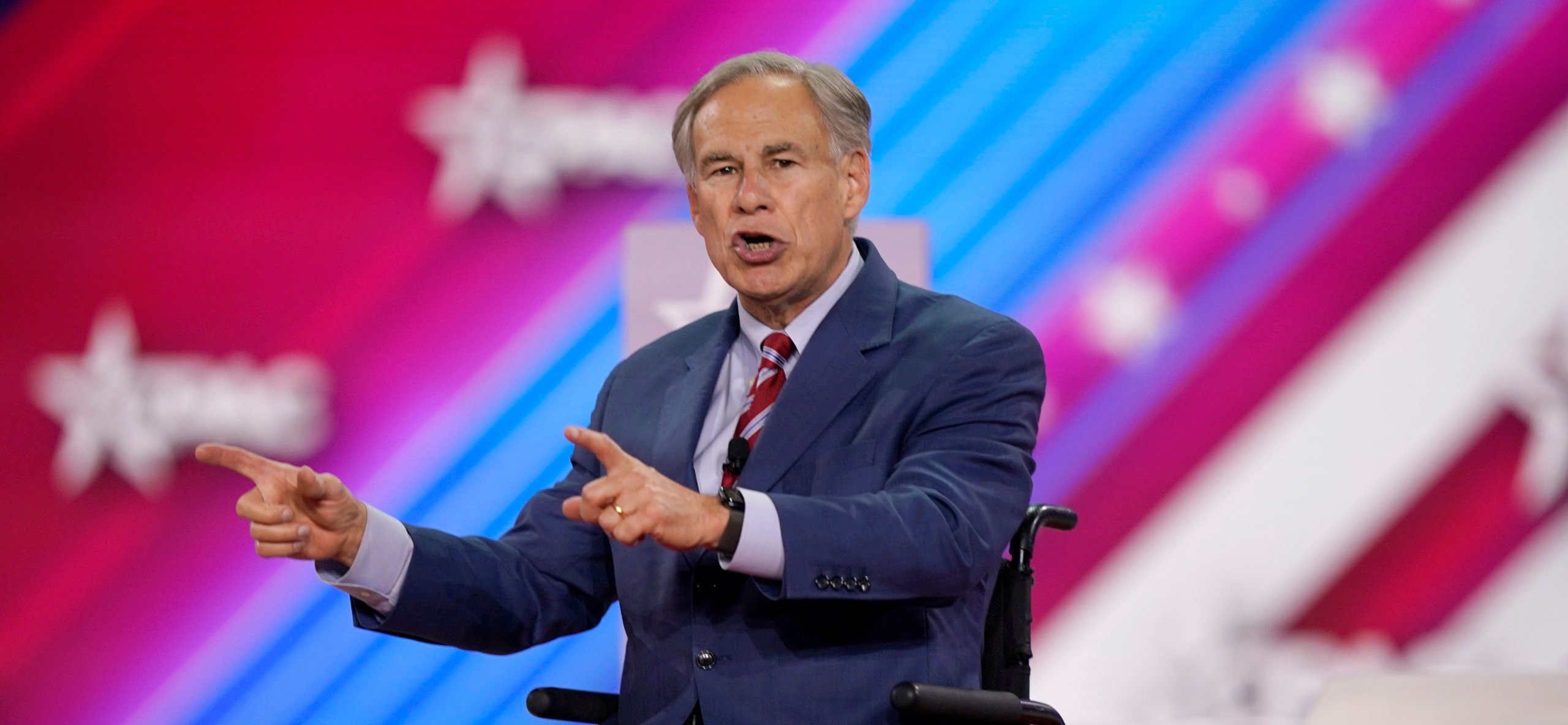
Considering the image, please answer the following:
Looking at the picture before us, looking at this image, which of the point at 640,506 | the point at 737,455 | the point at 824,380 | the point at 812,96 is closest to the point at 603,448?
the point at 640,506

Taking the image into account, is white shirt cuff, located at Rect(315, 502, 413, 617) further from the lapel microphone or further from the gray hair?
the gray hair

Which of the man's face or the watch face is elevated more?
the man's face

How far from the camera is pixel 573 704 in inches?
79.6

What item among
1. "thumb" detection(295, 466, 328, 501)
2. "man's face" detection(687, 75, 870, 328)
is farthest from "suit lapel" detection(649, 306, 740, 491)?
"thumb" detection(295, 466, 328, 501)

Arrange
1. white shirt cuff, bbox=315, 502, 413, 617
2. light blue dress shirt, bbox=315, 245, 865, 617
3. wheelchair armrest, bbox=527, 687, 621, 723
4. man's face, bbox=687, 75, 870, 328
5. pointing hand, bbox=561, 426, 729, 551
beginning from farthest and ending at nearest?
man's face, bbox=687, 75, 870, 328, wheelchair armrest, bbox=527, 687, 621, 723, white shirt cuff, bbox=315, 502, 413, 617, light blue dress shirt, bbox=315, 245, 865, 617, pointing hand, bbox=561, 426, 729, 551

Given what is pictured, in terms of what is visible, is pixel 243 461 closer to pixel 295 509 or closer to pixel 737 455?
pixel 295 509

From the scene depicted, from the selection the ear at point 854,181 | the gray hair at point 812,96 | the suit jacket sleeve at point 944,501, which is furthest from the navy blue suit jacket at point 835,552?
the gray hair at point 812,96

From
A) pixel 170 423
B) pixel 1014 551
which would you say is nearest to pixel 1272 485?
pixel 1014 551

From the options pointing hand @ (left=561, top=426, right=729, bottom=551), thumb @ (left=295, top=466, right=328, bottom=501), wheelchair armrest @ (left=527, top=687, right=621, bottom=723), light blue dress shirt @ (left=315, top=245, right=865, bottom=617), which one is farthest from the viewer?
wheelchair armrest @ (left=527, top=687, right=621, bottom=723)

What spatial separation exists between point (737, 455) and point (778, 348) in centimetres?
25

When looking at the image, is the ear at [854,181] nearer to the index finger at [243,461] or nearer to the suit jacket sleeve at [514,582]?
the suit jacket sleeve at [514,582]

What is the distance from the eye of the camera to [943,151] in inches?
155

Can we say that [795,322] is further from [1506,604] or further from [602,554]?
[1506,604]

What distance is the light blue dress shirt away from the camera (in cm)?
164
